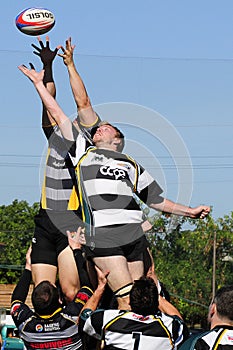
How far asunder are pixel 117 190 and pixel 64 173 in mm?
1013

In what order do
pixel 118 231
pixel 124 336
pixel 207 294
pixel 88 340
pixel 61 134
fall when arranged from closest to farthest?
1. pixel 124 336
2. pixel 88 340
3. pixel 118 231
4. pixel 61 134
5. pixel 207 294

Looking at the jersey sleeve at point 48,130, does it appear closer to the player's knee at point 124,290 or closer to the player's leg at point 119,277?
the player's leg at point 119,277

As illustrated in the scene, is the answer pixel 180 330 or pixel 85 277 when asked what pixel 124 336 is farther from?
pixel 85 277

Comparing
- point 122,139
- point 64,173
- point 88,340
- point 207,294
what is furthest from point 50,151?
point 207,294

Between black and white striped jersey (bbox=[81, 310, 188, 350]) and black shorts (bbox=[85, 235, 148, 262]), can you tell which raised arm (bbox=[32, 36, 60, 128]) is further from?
black and white striped jersey (bbox=[81, 310, 188, 350])

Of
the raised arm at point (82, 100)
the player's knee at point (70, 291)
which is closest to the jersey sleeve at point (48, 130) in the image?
the raised arm at point (82, 100)

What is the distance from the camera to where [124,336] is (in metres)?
6.43

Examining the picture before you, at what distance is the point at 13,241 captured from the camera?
44.6 m

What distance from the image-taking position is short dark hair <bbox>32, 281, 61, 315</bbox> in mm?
6973

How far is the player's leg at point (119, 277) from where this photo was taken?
7637mm

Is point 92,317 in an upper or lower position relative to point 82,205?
lower

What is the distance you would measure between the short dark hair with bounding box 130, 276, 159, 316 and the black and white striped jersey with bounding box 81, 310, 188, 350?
5 cm

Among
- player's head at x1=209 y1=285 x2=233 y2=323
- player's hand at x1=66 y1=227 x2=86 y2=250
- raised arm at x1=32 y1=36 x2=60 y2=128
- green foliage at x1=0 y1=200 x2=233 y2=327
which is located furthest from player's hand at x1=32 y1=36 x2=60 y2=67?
green foliage at x1=0 y1=200 x2=233 y2=327

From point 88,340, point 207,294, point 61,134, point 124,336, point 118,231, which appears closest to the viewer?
point 124,336
